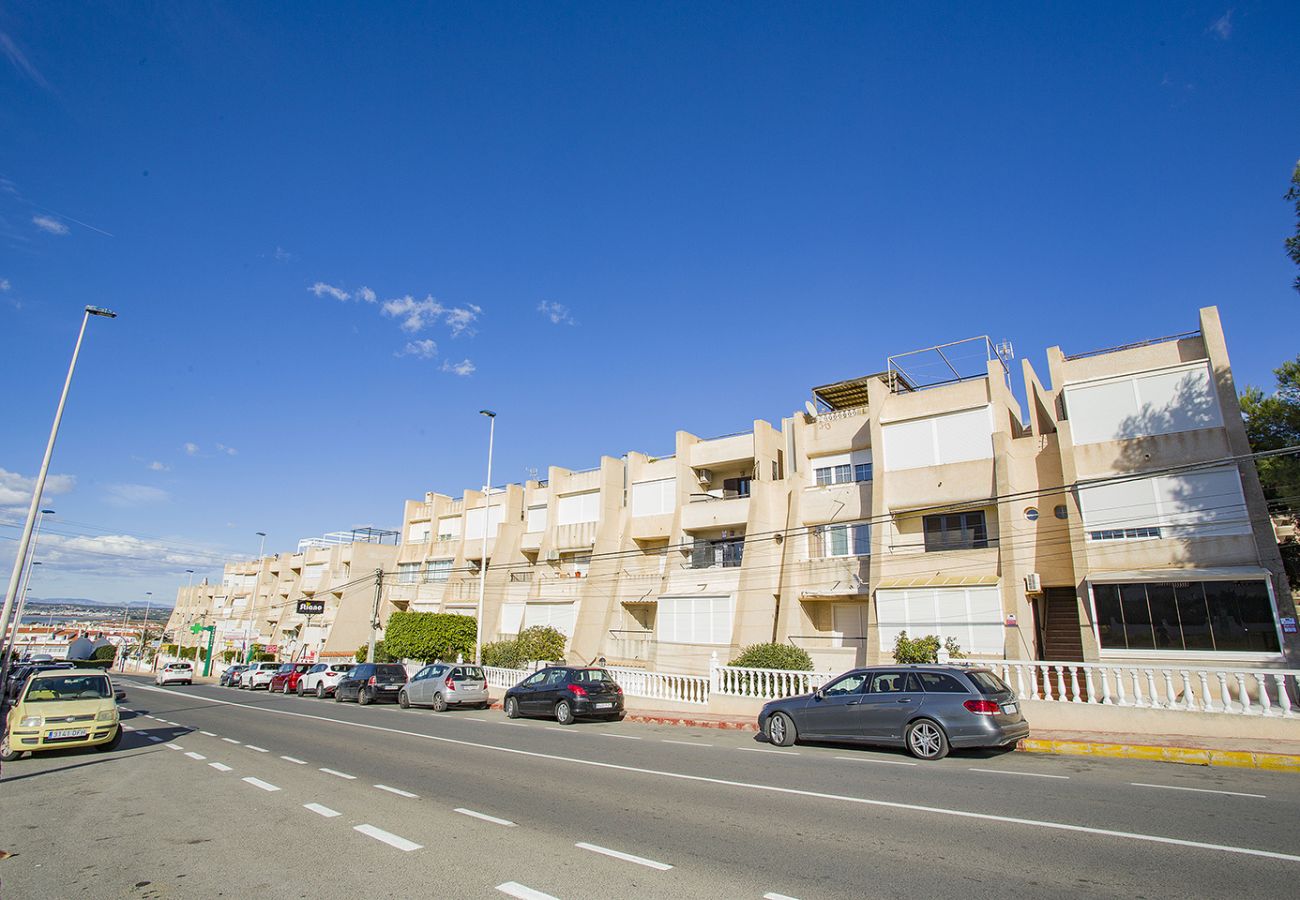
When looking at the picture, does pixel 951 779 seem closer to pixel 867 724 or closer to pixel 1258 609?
pixel 867 724

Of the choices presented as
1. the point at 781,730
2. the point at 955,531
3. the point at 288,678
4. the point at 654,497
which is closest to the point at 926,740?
the point at 781,730

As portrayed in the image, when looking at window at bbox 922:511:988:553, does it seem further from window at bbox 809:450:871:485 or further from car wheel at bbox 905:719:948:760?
car wheel at bbox 905:719:948:760

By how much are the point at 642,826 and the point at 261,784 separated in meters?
6.29

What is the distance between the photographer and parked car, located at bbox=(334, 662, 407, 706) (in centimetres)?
2698

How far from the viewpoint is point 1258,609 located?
17.7 meters

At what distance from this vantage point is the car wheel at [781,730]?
537 inches

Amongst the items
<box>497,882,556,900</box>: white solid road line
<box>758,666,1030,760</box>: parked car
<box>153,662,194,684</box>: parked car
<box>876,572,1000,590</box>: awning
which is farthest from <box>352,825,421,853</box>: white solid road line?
<box>153,662,194,684</box>: parked car

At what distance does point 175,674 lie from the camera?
45875mm

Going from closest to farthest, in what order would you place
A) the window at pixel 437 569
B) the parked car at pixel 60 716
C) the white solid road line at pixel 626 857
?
the white solid road line at pixel 626 857, the parked car at pixel 60 716, the window at pixel 437 569

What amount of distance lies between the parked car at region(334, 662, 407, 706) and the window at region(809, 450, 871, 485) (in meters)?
18.3

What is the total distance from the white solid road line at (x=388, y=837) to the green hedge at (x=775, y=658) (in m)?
14.7

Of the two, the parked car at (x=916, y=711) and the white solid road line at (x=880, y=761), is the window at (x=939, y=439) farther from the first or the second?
the white solid road line at (x=880, y=761)

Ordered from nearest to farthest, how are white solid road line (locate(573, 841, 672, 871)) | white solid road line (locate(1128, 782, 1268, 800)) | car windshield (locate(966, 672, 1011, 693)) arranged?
1. white solid road line (locate(573, 841, 672, 871))
2. white solid road line (locate(1128, 782, 1268, 800))
3. car windshield (locate(966, 672, 1011, 693))

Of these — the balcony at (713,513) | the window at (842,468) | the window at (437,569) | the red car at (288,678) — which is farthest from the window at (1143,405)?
the window at (437,569)
